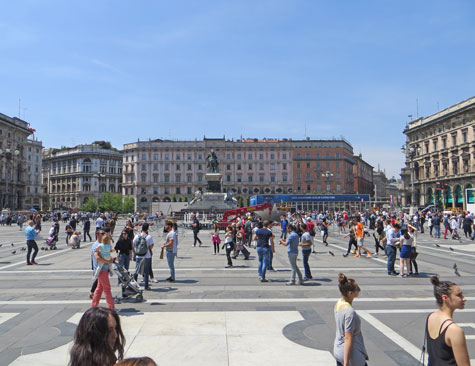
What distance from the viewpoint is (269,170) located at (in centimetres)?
9862

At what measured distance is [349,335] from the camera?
377 centimetres

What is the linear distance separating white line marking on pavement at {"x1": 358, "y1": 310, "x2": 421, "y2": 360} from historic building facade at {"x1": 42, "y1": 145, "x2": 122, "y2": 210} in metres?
111

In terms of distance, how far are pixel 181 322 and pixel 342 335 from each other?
4.02 m

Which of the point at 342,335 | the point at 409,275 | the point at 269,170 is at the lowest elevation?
the point at 409,275

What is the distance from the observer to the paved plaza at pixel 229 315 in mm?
5711

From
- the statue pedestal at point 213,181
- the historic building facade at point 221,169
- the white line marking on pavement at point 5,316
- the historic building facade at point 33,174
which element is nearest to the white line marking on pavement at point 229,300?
the white line marking on pavement at point 5,316

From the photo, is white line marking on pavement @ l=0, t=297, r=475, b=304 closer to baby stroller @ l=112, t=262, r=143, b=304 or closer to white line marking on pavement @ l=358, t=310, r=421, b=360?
baby stroller @ l=112, t=262, r=143, b=304

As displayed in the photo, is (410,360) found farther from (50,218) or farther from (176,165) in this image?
(176,165)

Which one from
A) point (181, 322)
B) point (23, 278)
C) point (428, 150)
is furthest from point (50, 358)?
point (428, 150)

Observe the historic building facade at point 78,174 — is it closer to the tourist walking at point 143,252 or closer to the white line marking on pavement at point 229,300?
the tourist walking at point 143,252

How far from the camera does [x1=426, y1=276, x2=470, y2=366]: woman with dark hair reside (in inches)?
119

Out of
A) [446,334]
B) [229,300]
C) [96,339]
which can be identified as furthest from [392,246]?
[96,339]

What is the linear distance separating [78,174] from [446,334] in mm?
121362

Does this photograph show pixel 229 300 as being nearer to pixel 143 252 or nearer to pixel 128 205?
pixel 143 252
